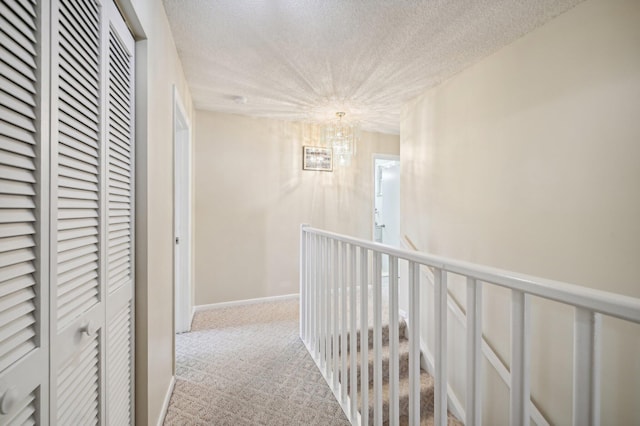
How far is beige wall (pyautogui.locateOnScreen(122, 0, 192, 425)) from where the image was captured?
4.04 feet

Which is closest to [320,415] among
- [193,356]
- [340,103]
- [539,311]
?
[193,356]

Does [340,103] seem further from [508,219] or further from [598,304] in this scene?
[598,304]

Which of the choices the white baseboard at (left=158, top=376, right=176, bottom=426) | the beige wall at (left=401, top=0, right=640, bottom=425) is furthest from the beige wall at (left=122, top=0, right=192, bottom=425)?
the beige wall at (left=401, top=0, right=640, bottom=425)

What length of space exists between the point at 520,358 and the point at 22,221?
1.19 meters

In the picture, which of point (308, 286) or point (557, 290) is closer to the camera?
point (557, 290)

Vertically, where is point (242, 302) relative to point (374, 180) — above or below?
below

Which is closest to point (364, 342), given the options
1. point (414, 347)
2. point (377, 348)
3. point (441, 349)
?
point (377, 348)

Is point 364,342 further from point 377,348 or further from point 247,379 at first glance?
point 247,379

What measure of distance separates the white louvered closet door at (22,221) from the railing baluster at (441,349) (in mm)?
1078

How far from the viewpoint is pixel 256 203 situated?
3352 mm

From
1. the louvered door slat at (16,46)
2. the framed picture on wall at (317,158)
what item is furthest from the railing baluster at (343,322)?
the framed picture on wall at (317,158)

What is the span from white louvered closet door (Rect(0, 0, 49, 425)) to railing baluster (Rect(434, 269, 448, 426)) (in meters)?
1.08

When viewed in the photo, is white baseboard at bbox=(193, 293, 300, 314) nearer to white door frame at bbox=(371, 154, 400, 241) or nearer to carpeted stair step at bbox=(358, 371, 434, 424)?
white door frame at bbox=(371, 154, 400, 241)

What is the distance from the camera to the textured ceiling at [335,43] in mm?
1517
